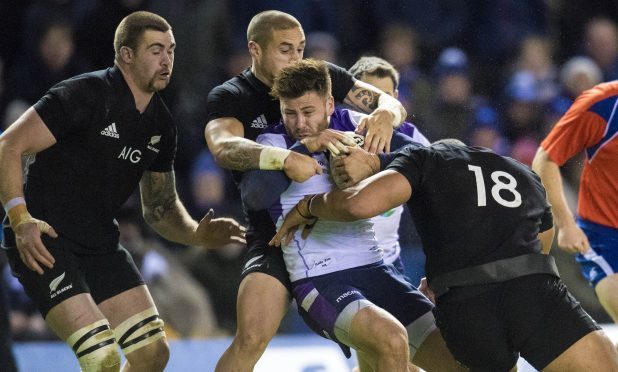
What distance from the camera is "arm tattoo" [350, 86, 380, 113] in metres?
6.27

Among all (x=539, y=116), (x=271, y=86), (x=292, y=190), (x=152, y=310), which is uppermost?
(x=271, y=86)

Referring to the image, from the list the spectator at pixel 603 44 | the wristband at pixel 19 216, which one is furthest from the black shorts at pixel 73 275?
the spectator at pixel 603 44

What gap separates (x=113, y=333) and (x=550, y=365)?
2.21m

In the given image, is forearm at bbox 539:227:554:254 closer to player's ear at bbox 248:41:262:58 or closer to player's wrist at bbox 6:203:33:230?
player's ear at bbox 248:41:262:58

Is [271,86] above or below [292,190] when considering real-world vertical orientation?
above

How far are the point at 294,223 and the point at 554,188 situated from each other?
1.98 meters

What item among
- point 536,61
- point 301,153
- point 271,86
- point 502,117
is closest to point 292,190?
point 301,153

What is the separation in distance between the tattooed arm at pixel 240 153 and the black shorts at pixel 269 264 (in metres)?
0.48

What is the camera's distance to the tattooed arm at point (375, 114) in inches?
221

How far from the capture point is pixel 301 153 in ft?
18.2

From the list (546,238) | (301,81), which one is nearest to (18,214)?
(301,81)

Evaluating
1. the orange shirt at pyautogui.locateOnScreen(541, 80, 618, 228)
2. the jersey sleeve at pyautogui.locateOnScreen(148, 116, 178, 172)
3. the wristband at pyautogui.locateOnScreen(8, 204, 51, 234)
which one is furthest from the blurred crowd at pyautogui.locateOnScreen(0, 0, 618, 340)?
the wristband at pyautogui.locateOnScreen(8, 204, 51, 234)

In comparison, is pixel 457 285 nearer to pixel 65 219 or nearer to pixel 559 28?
pixel 65 219

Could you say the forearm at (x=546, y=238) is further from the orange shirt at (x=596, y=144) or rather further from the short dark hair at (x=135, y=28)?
the short dark hair at (x=135, y=28)
